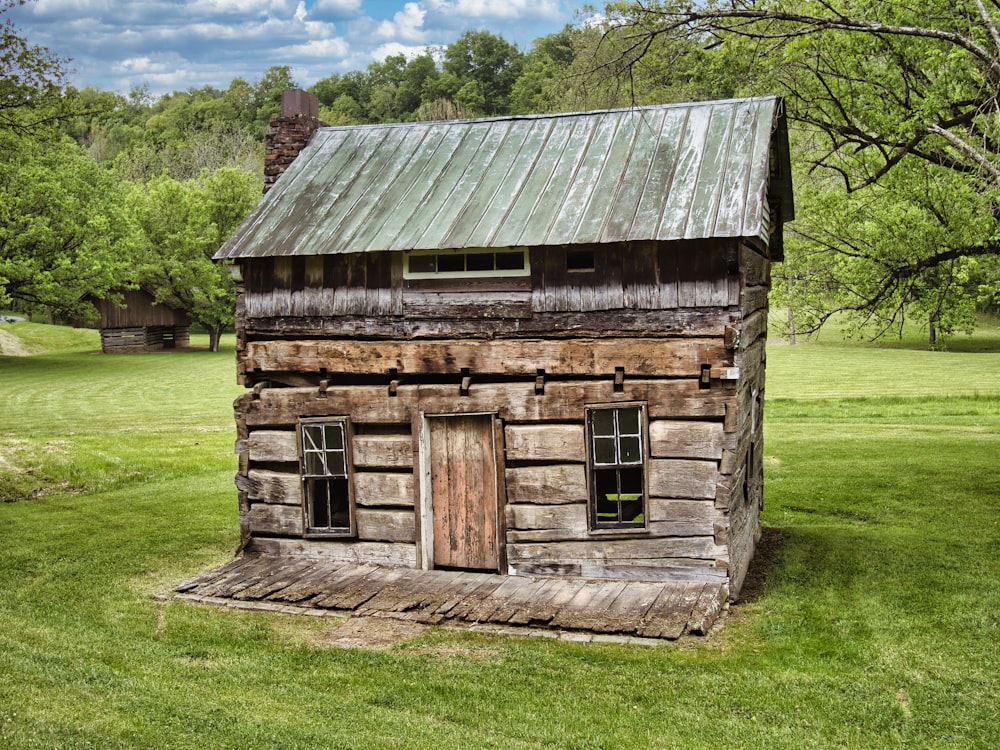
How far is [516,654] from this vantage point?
430 inches

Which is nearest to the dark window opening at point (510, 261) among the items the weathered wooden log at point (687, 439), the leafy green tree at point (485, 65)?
the weathered wooden log at point (687, 439)

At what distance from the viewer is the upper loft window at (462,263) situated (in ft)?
45.6

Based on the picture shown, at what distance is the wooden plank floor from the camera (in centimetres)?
1184

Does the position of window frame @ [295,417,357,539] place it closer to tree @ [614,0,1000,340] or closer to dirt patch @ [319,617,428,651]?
dirt patch @ [319,617,428,651]

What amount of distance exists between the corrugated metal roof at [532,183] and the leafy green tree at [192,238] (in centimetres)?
5058

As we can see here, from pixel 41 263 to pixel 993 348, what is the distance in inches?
2056

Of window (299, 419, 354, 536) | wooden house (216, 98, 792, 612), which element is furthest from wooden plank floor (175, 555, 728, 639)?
window (299, 419, 354, 536)

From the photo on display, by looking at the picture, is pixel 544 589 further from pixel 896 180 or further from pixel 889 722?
pixel 896 180

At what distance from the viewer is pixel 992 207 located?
19.0 metres

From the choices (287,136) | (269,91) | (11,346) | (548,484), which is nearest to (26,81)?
(287,136)

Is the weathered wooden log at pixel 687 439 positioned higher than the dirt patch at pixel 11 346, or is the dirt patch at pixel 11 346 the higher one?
the weathered wooden log at pixel 687 439

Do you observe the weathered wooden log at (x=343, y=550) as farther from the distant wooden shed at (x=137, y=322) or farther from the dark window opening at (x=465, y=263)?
the distant wooden shed at (x=137, y=322)

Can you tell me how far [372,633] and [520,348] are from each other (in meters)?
4.27

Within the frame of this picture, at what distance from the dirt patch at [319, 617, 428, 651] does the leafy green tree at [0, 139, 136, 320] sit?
131 ft
